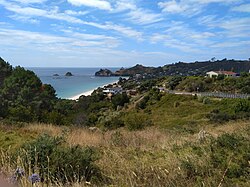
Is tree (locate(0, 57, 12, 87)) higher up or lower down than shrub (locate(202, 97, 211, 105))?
higher up

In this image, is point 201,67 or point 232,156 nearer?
point 232,156

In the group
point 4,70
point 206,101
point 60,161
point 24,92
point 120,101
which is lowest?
point 120,101

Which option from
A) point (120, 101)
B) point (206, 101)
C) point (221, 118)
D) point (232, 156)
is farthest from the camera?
point (120, 101)

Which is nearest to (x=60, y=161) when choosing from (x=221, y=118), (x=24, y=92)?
(x=221, y=118)

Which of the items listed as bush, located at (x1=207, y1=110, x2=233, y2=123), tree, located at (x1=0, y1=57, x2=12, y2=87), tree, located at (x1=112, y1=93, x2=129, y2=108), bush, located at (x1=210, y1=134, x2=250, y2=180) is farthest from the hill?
bush, located at (x1=210, y1=134, x2=250, y2=180)

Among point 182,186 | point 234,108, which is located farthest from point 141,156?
point 234,108

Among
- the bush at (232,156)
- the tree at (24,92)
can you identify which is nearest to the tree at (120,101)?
the tree at (24,92)

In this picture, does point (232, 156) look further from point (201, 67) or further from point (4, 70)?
point (201, 67)

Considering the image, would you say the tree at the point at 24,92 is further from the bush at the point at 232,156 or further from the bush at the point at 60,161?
the bush at the point at 232,156

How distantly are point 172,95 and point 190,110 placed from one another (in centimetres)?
1296

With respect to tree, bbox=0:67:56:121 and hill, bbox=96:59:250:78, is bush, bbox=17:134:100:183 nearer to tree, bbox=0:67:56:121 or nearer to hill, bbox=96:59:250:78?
tree, bbox=0:67:56:121

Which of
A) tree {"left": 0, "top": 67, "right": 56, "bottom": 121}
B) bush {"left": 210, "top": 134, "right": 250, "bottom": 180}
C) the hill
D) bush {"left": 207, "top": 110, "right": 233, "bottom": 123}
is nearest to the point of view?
bush {"left": 210, "top": 134, "right": 250, "bottom": 180}

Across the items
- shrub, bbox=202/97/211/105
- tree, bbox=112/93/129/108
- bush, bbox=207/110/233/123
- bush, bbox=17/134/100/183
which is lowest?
tree, bbox=112/93/129/108

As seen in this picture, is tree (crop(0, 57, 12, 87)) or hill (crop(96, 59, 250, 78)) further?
hill (crop(96, 59, 250, 78))
